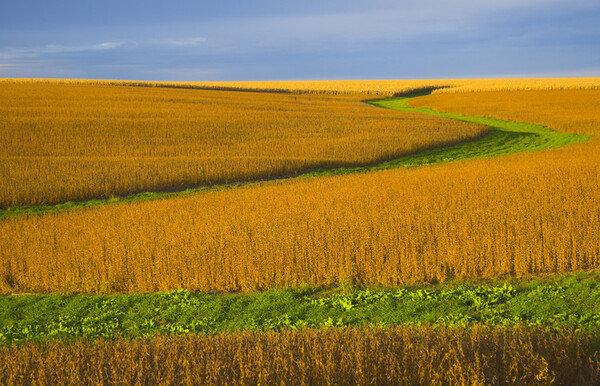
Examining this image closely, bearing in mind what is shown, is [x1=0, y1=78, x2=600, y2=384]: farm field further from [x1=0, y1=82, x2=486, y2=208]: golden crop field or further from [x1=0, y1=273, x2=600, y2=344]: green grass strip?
[x1=0, y1=82, x2=486, y2=208]: golden crop field

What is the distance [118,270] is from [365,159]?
2021 centimetres

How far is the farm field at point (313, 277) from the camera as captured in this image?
561 centimetres

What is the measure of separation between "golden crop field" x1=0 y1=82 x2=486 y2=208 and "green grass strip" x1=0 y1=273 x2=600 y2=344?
43.2 ft

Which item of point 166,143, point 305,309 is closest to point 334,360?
point 305,309

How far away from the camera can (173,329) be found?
27.9 ft

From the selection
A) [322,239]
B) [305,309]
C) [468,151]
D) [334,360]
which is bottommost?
[305,309]

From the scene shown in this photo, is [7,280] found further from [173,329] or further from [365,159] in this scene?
[365,159]

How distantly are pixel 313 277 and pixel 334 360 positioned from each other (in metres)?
5.14

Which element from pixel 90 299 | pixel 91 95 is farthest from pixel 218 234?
pixel 91 95

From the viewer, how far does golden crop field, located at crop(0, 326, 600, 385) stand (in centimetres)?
529

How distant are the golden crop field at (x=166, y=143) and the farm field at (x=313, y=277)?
1.02 ft

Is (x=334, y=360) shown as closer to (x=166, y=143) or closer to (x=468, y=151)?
(x=468, y=151)

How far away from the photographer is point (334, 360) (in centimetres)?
551

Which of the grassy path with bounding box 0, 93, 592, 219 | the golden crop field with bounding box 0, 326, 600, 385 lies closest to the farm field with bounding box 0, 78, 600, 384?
the golden crop field with bounding box 0, 326, 600, 385
